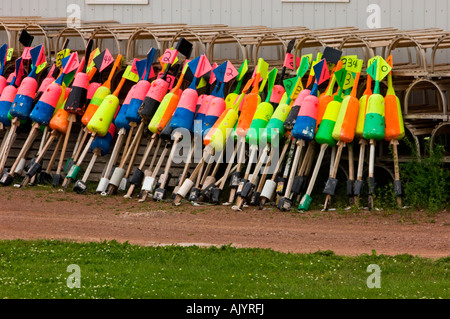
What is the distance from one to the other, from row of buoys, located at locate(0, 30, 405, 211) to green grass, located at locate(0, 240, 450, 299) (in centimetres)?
326

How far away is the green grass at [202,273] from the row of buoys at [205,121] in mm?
3259

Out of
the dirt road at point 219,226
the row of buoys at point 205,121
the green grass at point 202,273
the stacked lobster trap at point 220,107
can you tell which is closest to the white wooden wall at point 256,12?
the stacked lobster trap at point 220,107

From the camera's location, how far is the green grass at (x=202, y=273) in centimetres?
695

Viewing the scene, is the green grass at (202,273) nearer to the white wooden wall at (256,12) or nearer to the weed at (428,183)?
the weed at (428,183)

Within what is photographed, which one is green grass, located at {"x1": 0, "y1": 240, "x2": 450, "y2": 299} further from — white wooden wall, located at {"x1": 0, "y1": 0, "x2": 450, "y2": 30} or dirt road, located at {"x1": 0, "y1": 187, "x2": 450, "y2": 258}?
white wooden wall, located at {"x1": 0, "y1": 0, "x2": 450, "y2": 30}

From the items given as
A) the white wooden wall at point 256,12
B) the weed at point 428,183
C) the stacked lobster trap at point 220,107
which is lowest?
the weed at point 428,183

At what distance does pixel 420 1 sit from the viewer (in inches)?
543

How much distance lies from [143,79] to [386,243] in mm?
5609

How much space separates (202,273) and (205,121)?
5.07m

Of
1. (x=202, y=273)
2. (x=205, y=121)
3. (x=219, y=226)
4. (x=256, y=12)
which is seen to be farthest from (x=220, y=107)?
(x=202, y=273)

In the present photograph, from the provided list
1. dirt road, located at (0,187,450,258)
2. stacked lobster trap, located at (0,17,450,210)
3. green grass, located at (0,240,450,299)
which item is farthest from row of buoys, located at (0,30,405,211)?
green grass, located at (0,240,450,299)

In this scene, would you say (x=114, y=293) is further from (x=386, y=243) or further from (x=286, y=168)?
(x=286, y=168)

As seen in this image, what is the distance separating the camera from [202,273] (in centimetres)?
774

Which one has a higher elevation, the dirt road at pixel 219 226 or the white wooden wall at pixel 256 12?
the white wooden wall at pixel 256 12
